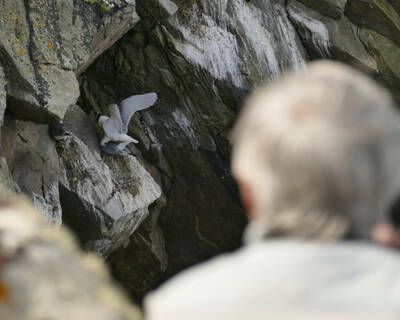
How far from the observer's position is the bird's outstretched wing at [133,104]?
1627cm

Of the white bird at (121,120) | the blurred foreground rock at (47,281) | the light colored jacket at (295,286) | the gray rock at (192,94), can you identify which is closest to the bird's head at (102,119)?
the white bird at (121,120)

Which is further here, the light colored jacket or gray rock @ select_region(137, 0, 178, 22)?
gray rock @ select_region(137, 0, 178, 22)

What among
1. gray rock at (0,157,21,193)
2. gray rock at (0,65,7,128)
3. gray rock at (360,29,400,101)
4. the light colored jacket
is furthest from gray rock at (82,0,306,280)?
the light colored jacket

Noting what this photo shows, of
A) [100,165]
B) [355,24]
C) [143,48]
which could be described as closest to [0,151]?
[100,165]

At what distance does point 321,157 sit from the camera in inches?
65.2

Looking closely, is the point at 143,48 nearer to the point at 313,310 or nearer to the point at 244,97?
the point at 244,97

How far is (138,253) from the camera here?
18.3 meters

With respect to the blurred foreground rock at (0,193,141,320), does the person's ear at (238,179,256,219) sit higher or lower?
higher


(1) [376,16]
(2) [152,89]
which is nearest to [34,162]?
(2) [152,89]

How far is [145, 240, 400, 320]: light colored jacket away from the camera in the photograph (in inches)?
64.0

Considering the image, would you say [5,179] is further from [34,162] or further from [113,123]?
[113,123]

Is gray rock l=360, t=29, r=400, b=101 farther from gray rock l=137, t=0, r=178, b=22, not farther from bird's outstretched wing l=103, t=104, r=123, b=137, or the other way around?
bird's outstretched wing l=103, t=104, r=123, b=137

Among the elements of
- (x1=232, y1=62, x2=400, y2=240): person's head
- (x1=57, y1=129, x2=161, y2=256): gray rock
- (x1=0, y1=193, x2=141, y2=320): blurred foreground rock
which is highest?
(x1=232, y1=62, x2=400, y2=240): person's head

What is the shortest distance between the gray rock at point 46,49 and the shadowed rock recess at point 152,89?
21mm
